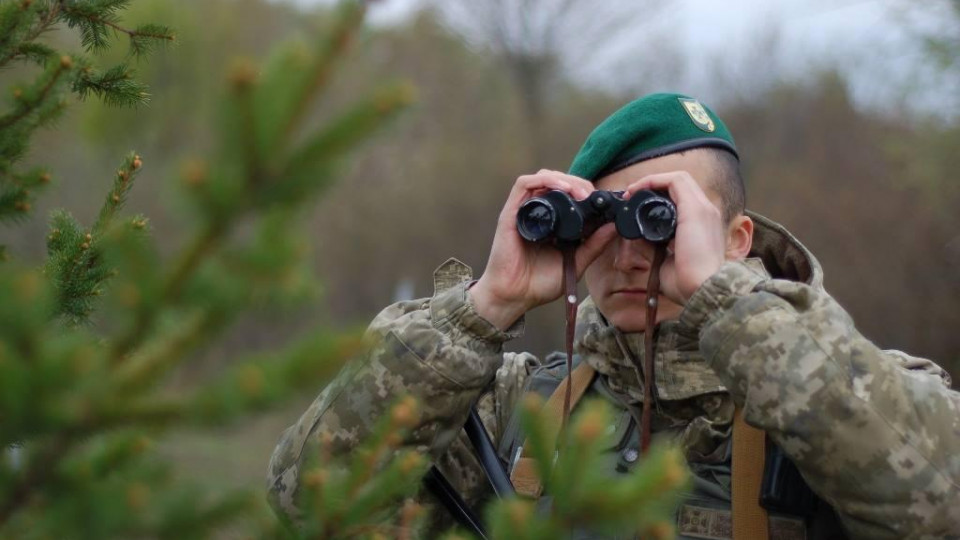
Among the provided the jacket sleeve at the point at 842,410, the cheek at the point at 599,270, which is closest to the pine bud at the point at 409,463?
the jacket sleeve at the point at 842,410

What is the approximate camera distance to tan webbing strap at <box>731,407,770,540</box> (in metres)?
2.39

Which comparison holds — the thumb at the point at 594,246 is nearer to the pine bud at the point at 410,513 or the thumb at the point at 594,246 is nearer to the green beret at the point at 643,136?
the green beret at the point at 643,136

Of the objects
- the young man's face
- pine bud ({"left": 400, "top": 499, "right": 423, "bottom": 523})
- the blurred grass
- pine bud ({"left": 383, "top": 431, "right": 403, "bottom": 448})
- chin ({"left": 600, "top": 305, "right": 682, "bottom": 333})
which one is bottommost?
the blurred grass

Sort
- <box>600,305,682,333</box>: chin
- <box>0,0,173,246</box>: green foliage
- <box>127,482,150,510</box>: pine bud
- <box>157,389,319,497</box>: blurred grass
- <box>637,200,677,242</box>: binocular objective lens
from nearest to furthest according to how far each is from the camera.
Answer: <box>127,482,150,510</box>: pine bud
<box>0,0,173,246</box>: green foliage
<box>637,200,677,242</box>: binocular objective lens
<box>600,305,682,333</box>: chin
<box>157,389,319,497</box>: blurred grass

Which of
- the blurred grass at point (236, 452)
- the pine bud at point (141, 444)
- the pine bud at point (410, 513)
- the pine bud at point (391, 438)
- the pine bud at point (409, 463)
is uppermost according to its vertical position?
the pine bud at point (141, 444)

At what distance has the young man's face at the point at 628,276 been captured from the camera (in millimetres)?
2697

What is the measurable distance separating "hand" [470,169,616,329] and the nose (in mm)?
44

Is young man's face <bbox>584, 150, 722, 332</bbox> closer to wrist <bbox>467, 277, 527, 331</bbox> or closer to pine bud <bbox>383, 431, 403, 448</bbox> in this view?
wrist <bbox>467, 277, 527, 331</bbox>

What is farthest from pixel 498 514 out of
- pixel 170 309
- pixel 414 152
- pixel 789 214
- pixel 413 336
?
pixel 414 152

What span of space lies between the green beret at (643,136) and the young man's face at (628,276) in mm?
36

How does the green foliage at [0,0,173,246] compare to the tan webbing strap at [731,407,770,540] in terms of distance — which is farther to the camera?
the tan webbing strap at [731,407,770,540]

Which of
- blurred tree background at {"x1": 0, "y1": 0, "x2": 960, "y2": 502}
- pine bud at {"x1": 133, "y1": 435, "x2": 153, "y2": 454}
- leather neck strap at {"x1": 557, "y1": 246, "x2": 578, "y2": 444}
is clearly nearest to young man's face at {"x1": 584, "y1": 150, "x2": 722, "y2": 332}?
leather neck strap at {"x1": 557, "y1": 246, "x2": 578, "y2": 444}

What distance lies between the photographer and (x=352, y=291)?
20547mm

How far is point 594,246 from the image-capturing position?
270 cm
